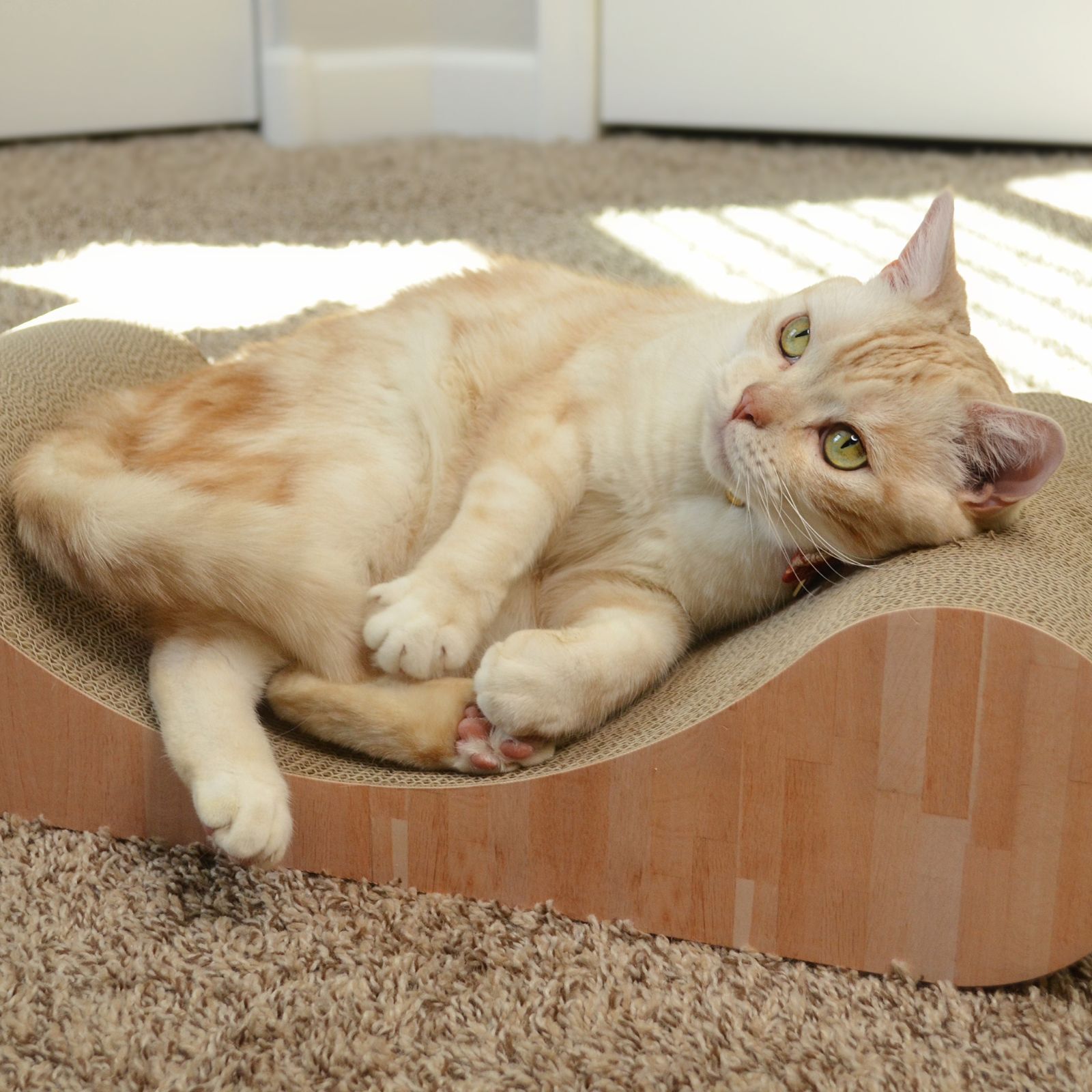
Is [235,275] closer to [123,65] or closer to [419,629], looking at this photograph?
[123,65]

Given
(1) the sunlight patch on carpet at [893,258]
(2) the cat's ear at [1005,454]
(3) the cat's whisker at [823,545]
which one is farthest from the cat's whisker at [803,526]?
(1) the sunlight patch on carpet at [893,258]

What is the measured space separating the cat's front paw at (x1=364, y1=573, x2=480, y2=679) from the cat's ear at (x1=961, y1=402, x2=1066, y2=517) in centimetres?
50

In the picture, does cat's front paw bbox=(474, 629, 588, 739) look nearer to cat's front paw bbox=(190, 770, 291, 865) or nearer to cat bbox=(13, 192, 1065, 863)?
cat bbox=(13, 192, 1065, 863)

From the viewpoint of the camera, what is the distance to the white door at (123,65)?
11.4 ft

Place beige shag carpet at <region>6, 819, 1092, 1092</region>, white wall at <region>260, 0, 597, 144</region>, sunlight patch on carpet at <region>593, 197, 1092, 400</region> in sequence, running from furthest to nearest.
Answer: white wall at <region>260, 0, 597, 144</region>
sunlight patch on carpet at <region>593, 197, 1092, 400</region>
beige shag carpet at <region>6, 819, 1092, 1092</region>

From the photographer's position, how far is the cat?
1.16m

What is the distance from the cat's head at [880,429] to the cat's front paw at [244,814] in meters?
0.53

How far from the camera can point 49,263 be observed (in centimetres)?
258

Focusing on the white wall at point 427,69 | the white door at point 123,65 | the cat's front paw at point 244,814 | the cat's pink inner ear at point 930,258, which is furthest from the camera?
the white wall at point 427,69

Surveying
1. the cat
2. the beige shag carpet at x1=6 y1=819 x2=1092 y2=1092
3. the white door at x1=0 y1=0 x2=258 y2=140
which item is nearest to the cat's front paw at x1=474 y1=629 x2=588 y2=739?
the cat

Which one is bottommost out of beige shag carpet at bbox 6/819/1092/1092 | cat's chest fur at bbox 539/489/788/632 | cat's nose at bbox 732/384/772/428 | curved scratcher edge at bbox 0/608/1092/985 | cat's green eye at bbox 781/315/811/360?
beige shag carpet at bbox 6/819/1092/1092

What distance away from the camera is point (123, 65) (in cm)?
363

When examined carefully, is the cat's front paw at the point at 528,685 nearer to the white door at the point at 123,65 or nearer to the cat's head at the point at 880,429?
the cat's head at the point at 880,429

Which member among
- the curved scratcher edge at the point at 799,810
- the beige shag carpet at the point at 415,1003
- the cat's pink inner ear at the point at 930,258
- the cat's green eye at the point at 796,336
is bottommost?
the beige shag carpet at the point at 415,1003
